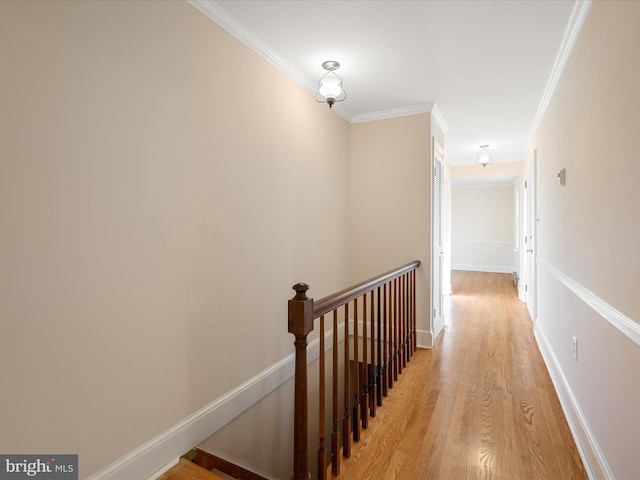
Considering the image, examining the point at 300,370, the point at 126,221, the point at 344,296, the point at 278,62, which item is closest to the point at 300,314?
the point at 300,370

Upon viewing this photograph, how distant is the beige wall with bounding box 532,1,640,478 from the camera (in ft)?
4.07

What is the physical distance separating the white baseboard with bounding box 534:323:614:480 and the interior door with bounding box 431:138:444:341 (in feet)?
3.69

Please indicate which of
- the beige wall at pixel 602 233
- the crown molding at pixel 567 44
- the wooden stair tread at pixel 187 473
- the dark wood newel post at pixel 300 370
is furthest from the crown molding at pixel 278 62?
the wooden stair tread at pixel 187 473

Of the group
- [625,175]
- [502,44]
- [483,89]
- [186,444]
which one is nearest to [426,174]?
[483,89]

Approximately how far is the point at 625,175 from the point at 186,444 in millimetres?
2315

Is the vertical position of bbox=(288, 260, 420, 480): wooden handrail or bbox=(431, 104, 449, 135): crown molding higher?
bbox=(431, 104, 449, 135): crown molding

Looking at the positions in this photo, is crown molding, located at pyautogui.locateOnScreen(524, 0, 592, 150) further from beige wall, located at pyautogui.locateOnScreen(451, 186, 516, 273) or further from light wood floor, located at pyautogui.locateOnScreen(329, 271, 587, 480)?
beige wall, located at pyautogui.locateOnScreen(451, 186, 516, 273)

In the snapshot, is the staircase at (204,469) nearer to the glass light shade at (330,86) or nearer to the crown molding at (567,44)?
the glass light shade at (330,86)

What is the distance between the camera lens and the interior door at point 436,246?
3.57 meters

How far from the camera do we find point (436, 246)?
375 cm

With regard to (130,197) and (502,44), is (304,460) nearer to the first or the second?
(130,197)

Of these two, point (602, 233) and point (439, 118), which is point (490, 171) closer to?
point (439, 118)

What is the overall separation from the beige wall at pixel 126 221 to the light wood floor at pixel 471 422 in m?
0.97

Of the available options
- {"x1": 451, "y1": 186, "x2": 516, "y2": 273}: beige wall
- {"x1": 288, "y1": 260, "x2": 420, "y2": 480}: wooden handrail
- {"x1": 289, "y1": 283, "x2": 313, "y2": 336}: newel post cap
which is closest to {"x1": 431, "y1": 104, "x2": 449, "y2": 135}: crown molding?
{"x1": 288, "y1": 260, "x2": 420, "y2": 480}: wooden handrail
